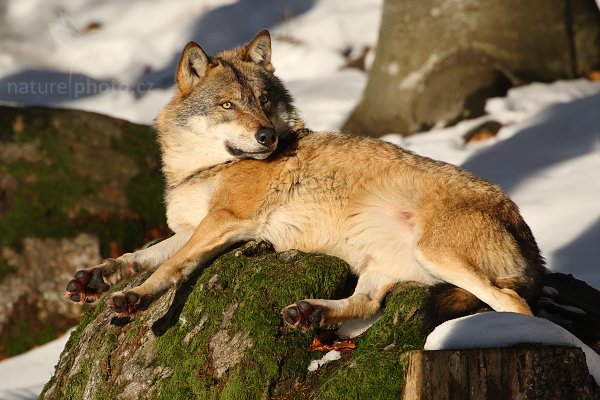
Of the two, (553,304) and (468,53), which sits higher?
(468,53)

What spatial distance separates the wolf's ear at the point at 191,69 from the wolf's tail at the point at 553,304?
2237 millimetres

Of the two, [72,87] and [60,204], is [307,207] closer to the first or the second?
[60,204]

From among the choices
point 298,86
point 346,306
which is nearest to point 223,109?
point 346,306

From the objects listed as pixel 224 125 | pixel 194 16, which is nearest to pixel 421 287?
pixel 224 125

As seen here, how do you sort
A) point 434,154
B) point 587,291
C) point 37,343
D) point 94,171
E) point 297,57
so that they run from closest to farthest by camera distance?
1. point 587,291
2. point 37,343
3. point 94,171
4. point 434,154
5. point 297,57

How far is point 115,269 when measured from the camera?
176 inches

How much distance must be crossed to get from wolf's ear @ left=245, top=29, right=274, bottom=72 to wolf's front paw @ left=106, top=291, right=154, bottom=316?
2147 mm

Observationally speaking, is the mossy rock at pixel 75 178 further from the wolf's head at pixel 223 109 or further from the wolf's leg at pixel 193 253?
the wolf's leg at pixel 193 253

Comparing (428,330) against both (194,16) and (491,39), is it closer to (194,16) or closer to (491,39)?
(491,39)

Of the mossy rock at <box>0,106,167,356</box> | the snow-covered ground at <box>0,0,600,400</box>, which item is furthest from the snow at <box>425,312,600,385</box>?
the mossy rock at <box>0,106,167,356</box>

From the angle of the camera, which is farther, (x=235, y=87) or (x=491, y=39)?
(x=491, y=39)

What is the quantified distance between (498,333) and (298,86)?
9319mm

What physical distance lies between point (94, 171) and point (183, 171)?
248cm

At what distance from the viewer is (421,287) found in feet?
13.9
